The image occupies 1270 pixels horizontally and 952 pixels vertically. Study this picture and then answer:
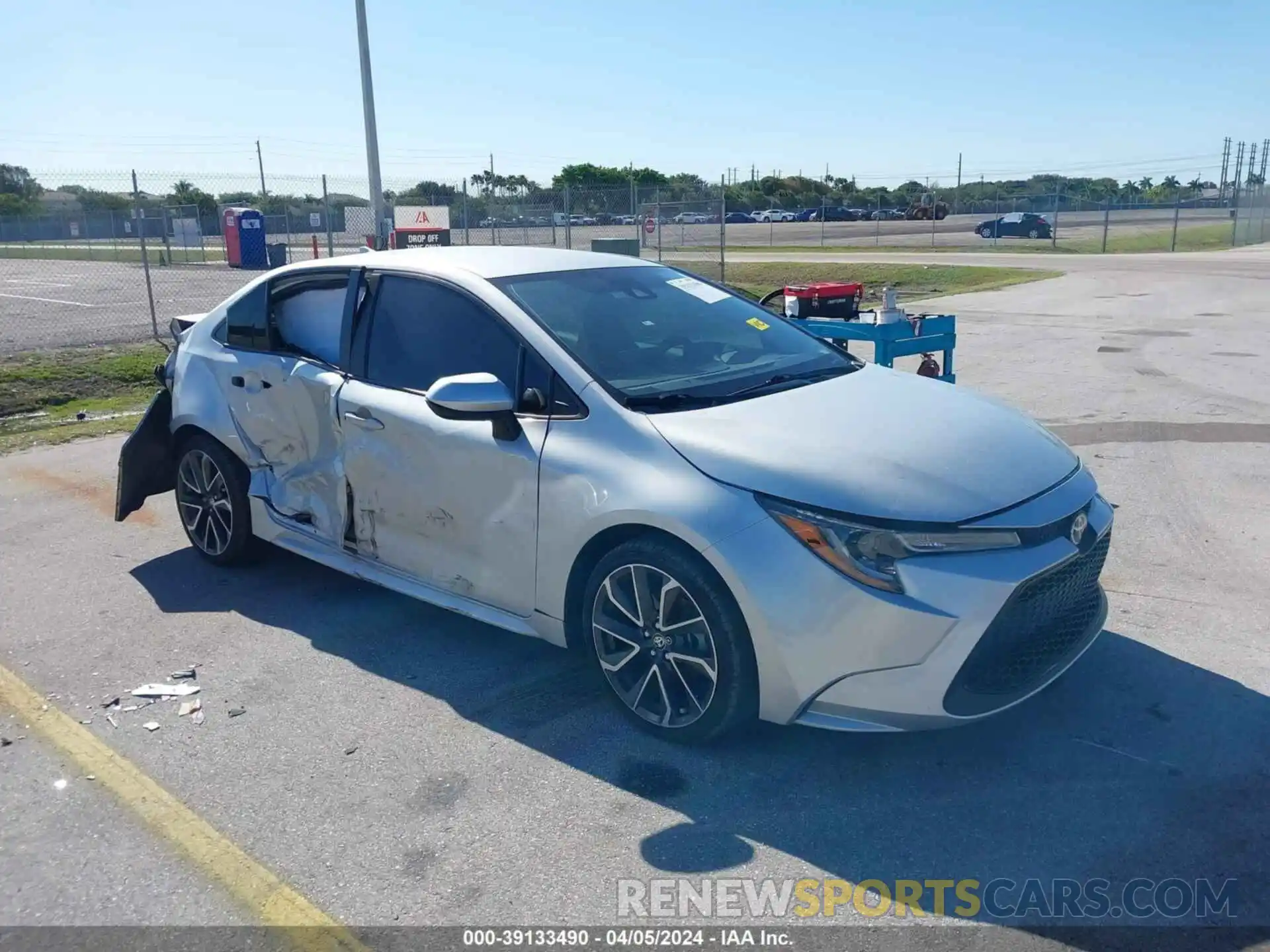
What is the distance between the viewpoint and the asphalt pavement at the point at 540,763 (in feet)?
10.4

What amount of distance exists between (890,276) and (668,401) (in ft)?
73.4

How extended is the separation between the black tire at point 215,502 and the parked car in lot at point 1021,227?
4166 centimetres

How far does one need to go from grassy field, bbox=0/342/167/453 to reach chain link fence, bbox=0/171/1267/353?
4.02ft

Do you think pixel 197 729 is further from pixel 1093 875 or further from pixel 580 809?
pixel 1093 875

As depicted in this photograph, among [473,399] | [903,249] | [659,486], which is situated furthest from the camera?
[903,249]

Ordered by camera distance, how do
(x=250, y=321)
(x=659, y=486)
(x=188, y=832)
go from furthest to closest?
1. (x=250, y=321)
2. (x=659, y=486)
3. (x=188, y=832)

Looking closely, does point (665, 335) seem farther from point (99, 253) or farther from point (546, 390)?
point (99, 253)

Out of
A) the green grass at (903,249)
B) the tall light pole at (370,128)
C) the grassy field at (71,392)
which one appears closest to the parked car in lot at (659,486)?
the grassy field at (71,392)

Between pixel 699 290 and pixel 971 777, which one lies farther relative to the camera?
pixel 699 290

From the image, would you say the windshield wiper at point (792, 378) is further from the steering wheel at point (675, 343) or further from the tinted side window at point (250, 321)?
the tinted side window at point (250, 321)

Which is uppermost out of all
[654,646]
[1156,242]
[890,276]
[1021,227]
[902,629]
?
[902,629]

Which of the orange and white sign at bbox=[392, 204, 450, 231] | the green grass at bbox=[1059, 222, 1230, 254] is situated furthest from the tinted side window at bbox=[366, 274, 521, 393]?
the green grass at bbox=[1059, 222, 1230, 254]

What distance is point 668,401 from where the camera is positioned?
404 cm

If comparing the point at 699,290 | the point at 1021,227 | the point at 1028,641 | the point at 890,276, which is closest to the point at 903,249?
the point at 1021,227
